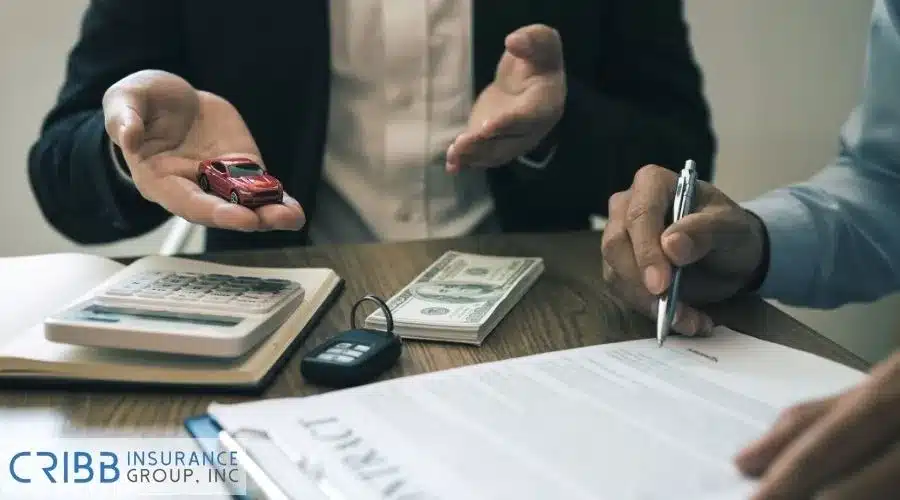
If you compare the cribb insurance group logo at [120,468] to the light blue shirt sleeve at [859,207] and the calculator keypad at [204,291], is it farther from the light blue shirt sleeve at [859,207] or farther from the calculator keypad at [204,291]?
the light blue shirt sleeve at [859,207]

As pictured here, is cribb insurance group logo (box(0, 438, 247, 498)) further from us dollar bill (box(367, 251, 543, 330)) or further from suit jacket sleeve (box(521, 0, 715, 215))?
suit jacket sleeve (box(521, 0, 715, 215))

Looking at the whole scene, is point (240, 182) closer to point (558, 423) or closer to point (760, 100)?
point (558, 423)

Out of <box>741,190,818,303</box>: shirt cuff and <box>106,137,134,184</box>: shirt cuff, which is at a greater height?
<box>106,137,134,184</box>: shirt cuff

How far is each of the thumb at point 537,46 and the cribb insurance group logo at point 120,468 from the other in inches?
18.4

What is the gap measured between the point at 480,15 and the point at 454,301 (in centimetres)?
50

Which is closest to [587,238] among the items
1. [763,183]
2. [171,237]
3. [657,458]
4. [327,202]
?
[327,202]

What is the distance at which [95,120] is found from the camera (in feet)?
2.89

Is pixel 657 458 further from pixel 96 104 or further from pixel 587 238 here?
pixel 96 104

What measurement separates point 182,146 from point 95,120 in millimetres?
199

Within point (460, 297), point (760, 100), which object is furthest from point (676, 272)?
point (760, 100)

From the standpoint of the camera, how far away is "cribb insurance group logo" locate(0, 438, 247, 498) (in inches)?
16.1

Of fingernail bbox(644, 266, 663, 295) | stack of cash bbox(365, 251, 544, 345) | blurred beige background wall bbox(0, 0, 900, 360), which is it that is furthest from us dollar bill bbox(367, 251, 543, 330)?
blurred beige background wall bbox(0, 0, 900, 360)

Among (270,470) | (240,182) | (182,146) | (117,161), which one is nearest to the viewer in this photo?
(270,470)

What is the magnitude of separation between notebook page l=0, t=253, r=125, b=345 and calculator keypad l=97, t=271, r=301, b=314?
7cm
